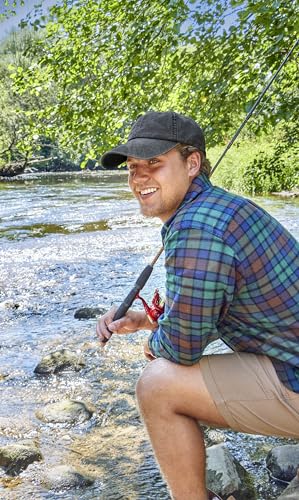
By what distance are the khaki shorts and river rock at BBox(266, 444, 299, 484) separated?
49.8 inches

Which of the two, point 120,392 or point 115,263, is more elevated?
point 120,392

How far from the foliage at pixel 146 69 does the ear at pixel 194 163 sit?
3.46 meters

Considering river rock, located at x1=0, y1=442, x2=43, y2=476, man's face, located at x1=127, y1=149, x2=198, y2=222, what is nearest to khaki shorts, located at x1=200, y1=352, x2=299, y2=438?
man's face, located at x1=127, y1=149, x2=198, y2=222

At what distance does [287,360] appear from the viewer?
235 cm

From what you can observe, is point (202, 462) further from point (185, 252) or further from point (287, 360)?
point (185, 252)

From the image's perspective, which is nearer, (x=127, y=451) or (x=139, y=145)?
(x=139, y=145)

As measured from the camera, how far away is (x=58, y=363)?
19.1 ft

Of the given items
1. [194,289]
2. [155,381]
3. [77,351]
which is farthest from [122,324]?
[77,351]

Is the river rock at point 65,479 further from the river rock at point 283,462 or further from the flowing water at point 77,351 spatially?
the river rock at point 283,462

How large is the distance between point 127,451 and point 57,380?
159 centimetres

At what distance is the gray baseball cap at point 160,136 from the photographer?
8.30 ft

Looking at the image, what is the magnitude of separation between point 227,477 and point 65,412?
1.68 metres

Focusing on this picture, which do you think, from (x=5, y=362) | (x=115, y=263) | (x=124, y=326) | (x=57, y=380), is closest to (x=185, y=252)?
(x=124, y=326)

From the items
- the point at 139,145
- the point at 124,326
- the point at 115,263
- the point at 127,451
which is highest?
the point at 139,145
